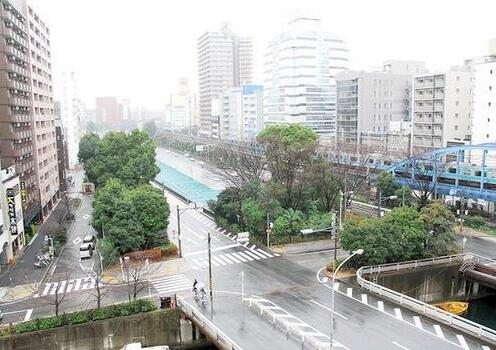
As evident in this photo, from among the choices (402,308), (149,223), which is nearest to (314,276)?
(402,308)

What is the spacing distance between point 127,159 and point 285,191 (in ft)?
85.4

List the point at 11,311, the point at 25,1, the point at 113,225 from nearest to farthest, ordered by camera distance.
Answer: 1. the point at 11,311
2. the point at 113,225
3. the point at 25,1

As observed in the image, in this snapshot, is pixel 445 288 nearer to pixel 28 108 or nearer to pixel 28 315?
pixel 28 315

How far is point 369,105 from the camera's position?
11019 centimetres

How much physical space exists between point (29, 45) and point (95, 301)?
147 feet

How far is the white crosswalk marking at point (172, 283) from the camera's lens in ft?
119

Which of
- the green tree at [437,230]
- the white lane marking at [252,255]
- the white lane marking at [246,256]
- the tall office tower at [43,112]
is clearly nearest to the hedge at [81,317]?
the white lane marking at [246,256]

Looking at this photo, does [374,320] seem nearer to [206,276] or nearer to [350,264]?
[350,264]

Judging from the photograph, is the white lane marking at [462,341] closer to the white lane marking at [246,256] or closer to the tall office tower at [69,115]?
the white lane marking at [246,256]

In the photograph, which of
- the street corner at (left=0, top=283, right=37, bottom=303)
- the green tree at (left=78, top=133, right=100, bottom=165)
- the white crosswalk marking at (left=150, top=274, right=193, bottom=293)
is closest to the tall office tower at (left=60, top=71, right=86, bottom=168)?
the green tree at (left=78, top=133, right=100, bottom=165)

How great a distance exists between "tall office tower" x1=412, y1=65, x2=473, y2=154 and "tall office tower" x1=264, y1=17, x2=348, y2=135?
39.8 meters

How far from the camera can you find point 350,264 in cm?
3869

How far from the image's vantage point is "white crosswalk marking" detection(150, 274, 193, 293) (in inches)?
1426

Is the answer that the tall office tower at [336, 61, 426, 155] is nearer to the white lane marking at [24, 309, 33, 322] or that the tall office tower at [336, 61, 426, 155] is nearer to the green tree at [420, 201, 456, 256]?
the green tree at [420, 201, 456, 256]
